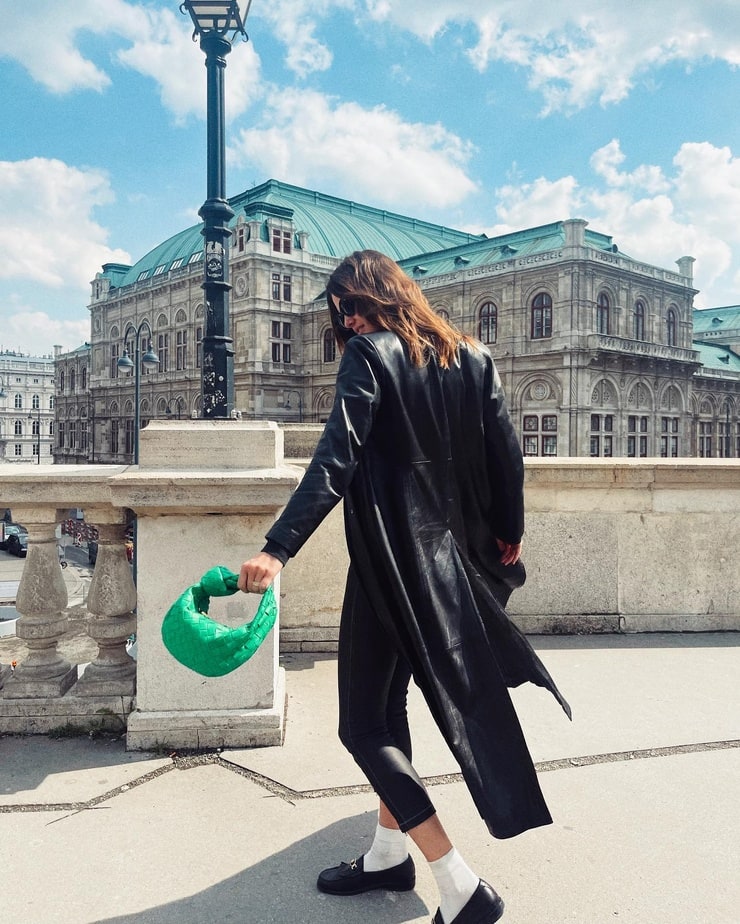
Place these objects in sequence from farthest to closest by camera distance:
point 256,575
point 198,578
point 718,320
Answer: point 718,320 → point 198,578 → point 256,575

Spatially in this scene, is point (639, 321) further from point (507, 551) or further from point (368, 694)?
point (368, 694)

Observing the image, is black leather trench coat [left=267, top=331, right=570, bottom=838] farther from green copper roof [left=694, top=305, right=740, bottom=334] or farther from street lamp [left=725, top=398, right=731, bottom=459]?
green copper roof [left=694, top=305, right=740, bottom=334]

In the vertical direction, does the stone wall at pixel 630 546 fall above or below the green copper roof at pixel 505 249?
below

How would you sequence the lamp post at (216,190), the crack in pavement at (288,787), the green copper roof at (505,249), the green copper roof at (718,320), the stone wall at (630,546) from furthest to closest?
the green copper roof at (718,320) → the green copper roof at (505,249) → the lamp post at (216,190) → the stone wall at (630,546) → the crack in pavement at (288,787)

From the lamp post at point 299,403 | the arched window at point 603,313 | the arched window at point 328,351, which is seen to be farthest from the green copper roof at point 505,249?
the lamp post at point 299,403

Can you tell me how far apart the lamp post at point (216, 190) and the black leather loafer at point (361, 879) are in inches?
119

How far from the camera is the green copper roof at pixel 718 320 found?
56719 mm

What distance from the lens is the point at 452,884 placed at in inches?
67.2

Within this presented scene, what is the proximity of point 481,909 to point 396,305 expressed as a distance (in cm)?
147

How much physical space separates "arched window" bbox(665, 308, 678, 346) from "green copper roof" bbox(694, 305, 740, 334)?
59.8 ft

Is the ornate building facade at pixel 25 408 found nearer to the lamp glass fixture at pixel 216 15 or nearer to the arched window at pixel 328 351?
the arched window at pixel 328 351

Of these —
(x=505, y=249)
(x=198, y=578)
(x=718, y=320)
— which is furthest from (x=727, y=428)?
(x=198, y=578)

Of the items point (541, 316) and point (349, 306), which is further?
point (541, 316)

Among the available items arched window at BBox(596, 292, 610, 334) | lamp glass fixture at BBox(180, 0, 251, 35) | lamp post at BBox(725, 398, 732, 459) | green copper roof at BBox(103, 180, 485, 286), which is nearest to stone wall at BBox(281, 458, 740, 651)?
lamp glass fixture at BBox(180, 0, 251, 35)
